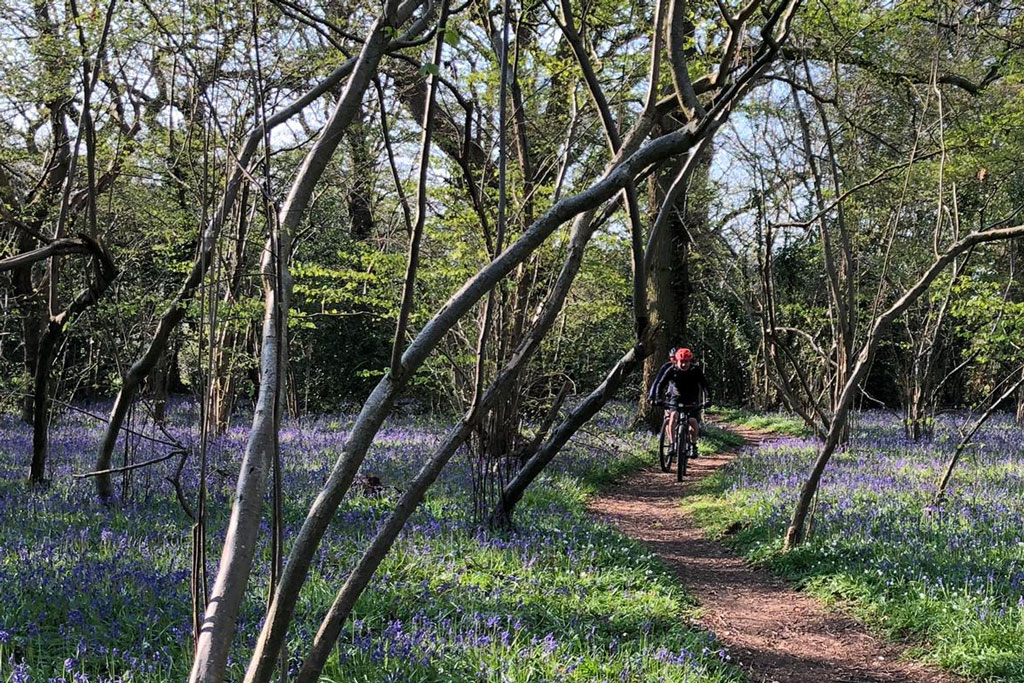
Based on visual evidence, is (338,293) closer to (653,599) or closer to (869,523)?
(653,599)

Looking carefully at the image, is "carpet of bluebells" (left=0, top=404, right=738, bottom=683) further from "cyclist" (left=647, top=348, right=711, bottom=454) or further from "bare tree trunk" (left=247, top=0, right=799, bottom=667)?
"cyclist" (left=647, top=348, right=711, bottom=454)

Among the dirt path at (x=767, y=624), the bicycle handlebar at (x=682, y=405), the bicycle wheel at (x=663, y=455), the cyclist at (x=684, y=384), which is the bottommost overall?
the dirt path at (x=767, y=624)

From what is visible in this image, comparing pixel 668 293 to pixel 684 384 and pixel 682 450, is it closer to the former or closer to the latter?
pixel 684 384

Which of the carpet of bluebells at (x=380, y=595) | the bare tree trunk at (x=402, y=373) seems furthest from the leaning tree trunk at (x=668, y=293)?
the bare tree trunk at (x=402, y=373)

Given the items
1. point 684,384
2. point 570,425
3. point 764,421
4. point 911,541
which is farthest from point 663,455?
point 764,421

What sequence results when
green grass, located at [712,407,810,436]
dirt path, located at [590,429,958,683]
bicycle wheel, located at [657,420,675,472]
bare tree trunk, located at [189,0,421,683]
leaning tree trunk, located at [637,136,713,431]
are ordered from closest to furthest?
bare tree trunk, located at [189,0,421,683]
dirt path, located at [590,429,958,683]
bicycle wheel, located at [657,420,675,472]
leaning tree trunk, located at [637,136,713,431]
green grass, located at [712,407,810,436]

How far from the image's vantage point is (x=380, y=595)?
4.59m

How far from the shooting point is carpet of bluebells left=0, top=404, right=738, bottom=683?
356 cm

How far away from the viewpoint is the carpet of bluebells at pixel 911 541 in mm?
4723

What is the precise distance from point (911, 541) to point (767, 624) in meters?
1.83

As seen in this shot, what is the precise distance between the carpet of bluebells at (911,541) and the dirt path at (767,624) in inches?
7.3

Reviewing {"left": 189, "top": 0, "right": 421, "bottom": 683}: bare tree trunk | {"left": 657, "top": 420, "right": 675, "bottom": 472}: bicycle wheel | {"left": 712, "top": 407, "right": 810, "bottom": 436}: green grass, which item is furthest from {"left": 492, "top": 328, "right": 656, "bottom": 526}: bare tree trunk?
{"left": 712, "top": 407, "right": 810, "bottom": 436}: green grass

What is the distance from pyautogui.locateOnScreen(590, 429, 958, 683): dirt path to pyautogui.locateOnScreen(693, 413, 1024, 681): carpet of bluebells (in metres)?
0.19

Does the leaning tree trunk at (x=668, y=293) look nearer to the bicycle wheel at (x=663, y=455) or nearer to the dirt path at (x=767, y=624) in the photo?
the bicycle wheel at (x=663, y=455)
